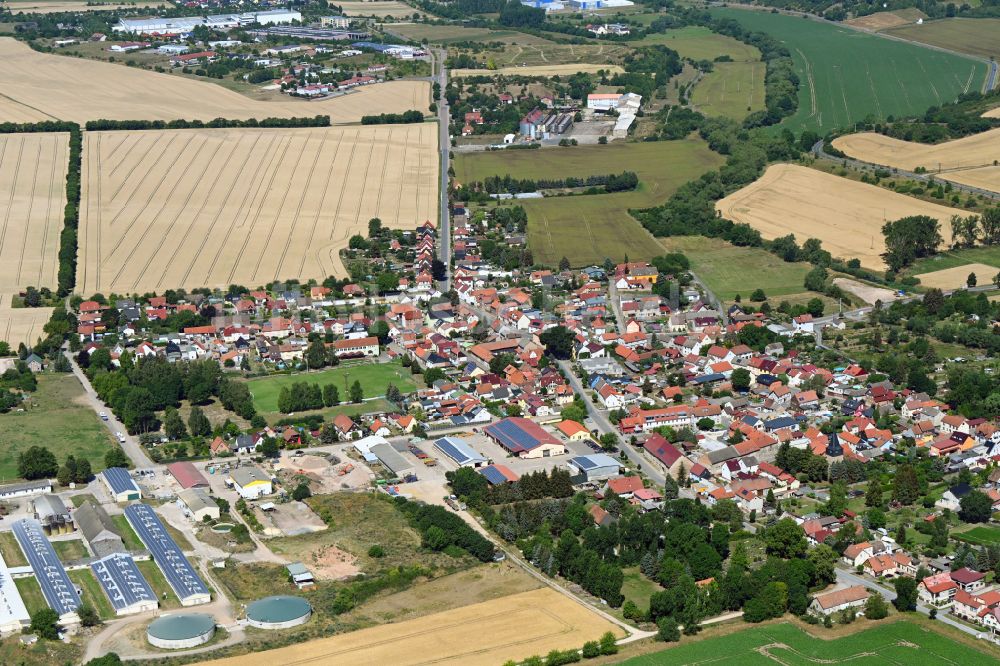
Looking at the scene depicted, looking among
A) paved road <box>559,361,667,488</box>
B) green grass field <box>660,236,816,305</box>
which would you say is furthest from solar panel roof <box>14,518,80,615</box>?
green grass field <box>660,236,816,305</box>

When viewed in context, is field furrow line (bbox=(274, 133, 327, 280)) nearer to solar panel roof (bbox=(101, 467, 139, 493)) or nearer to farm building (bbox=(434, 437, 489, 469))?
farm building (bbox=(434, 437, 489, 469))

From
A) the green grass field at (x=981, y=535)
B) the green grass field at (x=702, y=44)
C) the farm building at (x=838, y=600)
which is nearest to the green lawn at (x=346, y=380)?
the farm building at (x=838, y=600)

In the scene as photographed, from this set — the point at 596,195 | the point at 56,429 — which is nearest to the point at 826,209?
the point at 596,195

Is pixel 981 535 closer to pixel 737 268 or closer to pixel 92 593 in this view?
pixel 92 593

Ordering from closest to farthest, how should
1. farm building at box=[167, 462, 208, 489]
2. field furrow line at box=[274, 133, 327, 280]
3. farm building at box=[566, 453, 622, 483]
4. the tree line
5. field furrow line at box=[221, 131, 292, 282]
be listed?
farm building at box=[167, 462, 208, 489] → farm building at box=[566, 453, 622, 483] → field furrow line at box=[221, 131, 292, 282] → field furrow line at box=[274, 133, 327, 280] → the tree line

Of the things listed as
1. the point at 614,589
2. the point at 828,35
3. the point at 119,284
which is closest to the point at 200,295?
the point at 119,284
